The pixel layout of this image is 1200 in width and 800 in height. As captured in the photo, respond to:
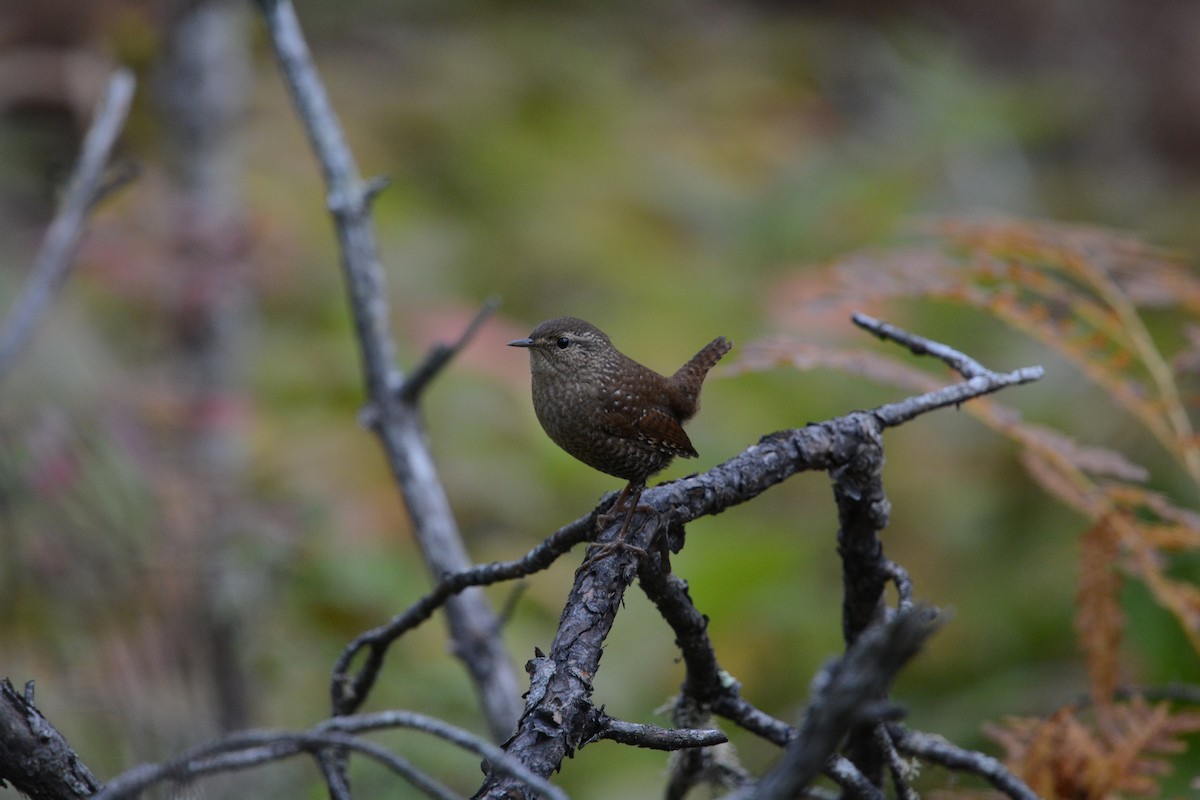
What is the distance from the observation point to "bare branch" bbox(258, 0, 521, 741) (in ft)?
8.28

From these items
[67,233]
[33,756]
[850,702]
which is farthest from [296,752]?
[67,233]

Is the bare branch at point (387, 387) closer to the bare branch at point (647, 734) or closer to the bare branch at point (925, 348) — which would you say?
the bare branch at point (925, 348)

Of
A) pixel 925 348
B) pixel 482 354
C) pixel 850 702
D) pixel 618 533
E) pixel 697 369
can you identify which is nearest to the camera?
pixel 850 702

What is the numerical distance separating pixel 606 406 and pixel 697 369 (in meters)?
0.49

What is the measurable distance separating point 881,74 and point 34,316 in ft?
32.1

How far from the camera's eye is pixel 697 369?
2912mm

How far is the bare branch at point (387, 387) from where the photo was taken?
2523 millimetres

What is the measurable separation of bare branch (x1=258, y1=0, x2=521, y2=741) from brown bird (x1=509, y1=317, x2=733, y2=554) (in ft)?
0.94

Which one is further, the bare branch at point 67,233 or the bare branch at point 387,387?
the bare branch at point 387,387

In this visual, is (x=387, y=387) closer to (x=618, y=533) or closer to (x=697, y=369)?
(x=697, y=369)

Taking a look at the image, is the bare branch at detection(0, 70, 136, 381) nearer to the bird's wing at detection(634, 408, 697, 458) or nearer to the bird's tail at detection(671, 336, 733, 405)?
the bird's wing at detection(634, 408, 697, 458)

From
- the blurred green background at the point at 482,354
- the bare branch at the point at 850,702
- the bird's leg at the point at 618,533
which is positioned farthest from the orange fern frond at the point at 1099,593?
the blurred green background at the point at 482,354

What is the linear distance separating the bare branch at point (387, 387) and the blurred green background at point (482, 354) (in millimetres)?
529

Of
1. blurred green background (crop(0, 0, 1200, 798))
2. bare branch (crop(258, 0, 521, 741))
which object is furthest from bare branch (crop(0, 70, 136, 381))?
bare branch (crop(258, 0, 521, 741))
